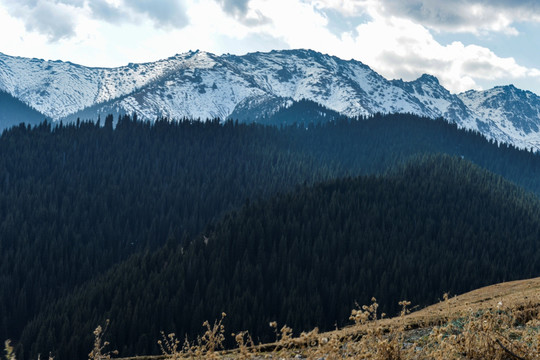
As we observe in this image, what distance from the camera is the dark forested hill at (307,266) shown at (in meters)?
109

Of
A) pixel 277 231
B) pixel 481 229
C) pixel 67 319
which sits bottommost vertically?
pixel 67 319

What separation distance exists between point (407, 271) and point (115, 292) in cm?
8513

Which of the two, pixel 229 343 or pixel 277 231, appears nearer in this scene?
pixel 229 343

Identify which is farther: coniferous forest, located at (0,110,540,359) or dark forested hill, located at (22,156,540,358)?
coniferous forest, located at (0,110,540,359)

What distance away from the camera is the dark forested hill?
109375mm

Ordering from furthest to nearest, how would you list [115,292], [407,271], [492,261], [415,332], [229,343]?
[492,261] < [407,271] < [115,292] < [229,343] < [415,332]

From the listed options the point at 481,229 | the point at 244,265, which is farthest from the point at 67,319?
the point at 481,229

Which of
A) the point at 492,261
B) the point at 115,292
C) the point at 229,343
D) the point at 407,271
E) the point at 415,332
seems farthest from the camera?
the point at 492,261

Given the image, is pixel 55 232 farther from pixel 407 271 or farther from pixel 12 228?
pixel 407 271

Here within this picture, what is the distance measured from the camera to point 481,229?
569ft

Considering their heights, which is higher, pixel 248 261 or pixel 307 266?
pixel 307 266

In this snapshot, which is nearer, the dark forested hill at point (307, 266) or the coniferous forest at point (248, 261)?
the dark forested hill at point (307, 266)

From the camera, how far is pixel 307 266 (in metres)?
142

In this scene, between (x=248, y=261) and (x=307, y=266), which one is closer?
(x=248, y=261)
